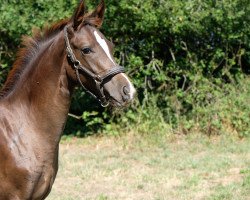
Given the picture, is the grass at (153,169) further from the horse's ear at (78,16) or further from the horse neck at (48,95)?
the horse's ear at (78,16)

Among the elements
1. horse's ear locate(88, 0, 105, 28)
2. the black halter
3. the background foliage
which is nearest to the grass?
the background foliage

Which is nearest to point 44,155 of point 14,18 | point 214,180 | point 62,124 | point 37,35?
point 62,124

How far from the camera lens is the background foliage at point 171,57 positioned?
8.87 metres

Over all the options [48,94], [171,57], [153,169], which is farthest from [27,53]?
[171,57]

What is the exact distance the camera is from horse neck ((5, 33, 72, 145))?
12.1 feet

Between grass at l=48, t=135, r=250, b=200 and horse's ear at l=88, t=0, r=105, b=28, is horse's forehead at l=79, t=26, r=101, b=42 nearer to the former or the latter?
horse's ear at l=88, t=0, r=105, b=28

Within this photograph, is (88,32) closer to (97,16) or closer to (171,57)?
(97,16)

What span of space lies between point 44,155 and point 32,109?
0.37 m

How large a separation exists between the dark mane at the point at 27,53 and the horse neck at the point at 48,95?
114 millimetres

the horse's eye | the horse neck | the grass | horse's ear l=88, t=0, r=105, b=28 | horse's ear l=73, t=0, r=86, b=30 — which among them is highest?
horse's ear l=73, t=0, r=86, b=30

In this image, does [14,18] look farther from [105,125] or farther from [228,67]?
[228,67]

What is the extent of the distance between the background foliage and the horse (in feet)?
16.5

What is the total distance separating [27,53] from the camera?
3893 mm

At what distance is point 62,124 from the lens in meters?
3.74
